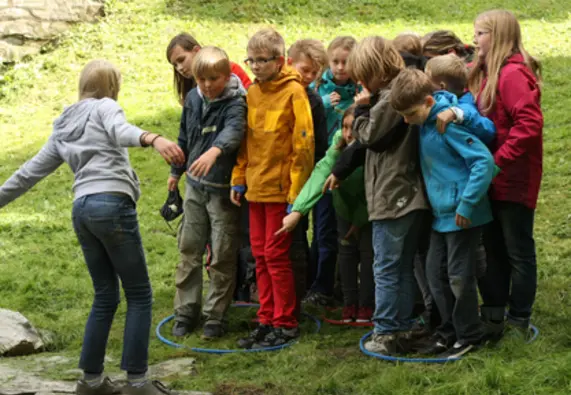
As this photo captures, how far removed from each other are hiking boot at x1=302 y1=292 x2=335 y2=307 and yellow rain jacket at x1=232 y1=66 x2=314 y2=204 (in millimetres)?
1112

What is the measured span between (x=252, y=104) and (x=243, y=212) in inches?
36.6

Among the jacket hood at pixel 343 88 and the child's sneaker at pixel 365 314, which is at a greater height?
the jacket hood at pixel 343 88

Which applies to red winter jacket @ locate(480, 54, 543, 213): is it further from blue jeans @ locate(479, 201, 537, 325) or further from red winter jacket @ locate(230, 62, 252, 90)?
red winter jacket @ locate(230, 62, 252, 90)

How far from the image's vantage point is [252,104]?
18.7 ft

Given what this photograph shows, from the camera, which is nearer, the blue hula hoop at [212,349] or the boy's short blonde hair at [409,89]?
the boy's short blonde hair at [409,89]

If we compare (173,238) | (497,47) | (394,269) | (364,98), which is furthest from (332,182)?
(173,238)

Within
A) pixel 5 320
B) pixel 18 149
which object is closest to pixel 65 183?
pixel 18 149

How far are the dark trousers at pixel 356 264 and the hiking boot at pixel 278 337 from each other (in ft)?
1.63

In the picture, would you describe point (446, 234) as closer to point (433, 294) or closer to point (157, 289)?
point (433, 294)

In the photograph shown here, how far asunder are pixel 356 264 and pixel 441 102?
1518 mm

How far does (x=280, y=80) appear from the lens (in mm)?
5582

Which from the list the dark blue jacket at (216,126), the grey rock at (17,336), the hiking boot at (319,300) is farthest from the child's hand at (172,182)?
the grey rock at (17,336)

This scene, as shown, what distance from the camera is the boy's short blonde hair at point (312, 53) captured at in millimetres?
6281

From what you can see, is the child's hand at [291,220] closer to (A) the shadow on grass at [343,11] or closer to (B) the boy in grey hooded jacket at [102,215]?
(B) the boy in grey hooded jacket at [102,215]
